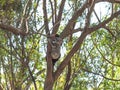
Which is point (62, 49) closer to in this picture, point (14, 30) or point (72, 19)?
point (72, 19)

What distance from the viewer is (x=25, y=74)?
706cm

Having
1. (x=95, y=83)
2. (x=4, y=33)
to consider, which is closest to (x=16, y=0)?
(x=4, y=33)

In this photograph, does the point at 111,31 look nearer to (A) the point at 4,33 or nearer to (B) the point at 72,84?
(B) the point at 72,84

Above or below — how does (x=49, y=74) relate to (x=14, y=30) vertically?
below

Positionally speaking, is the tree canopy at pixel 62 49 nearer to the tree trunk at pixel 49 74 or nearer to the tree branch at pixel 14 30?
the tree trunk at pixel 49 74

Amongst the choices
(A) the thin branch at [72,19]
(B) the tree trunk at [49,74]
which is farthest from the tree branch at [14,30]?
(A) the thin branch at [72,19]

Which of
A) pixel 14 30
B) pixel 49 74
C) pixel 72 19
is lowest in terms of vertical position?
pixel 49 74

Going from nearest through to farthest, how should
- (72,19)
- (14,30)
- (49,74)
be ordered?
(14,30), (49,74), (72,19)

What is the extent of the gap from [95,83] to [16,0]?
9.02 feet

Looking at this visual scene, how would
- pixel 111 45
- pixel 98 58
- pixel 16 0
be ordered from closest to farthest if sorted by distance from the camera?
1. pixel 16 0
2. pixel 111 45
3. pixel 98 58

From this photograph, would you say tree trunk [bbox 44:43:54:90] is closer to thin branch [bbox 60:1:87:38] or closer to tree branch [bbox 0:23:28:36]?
thin branch [bbox 60:1:87:38]

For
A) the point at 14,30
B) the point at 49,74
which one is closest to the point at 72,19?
the point at 49,74

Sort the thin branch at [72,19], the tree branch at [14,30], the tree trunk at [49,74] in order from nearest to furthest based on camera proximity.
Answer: the tree branch at [14,30] < the tree trunk at [49,74] < the thin branch at [72,19]

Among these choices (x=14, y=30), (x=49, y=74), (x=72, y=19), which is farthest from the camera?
(x=72, y=19)
